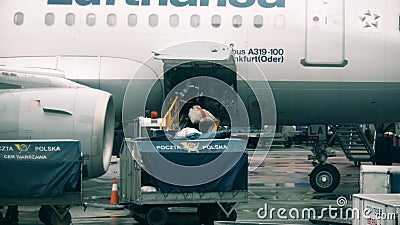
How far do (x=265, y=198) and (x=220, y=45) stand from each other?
382 cm

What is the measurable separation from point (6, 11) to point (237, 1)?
5652 millimetres

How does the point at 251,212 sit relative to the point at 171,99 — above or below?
below

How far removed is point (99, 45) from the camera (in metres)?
19.0

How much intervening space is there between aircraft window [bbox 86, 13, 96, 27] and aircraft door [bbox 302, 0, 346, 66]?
5.13 meters

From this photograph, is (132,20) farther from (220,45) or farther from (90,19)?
(220,45)

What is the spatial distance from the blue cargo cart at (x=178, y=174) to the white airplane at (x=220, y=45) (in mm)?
4616

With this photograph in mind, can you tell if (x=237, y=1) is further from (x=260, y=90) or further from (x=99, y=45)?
(x=99, y=45)

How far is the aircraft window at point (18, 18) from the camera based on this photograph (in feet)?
63.1

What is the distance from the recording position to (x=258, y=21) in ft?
62.2

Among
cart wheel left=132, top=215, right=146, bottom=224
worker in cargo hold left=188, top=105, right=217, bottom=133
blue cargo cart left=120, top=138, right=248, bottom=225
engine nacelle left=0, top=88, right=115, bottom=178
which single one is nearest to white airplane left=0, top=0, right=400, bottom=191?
worker in cargo hold left=188, top=105, right=217, bottom=133

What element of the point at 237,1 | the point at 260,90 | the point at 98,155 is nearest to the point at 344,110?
the point at 260,90

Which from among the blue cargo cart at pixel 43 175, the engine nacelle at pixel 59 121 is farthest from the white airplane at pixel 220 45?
the blue cargo cart at pixel 43 175

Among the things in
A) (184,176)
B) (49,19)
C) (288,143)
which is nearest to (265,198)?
(184,176)

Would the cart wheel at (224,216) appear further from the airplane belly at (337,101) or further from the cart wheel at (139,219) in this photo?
the airplane belly at (337,101)
